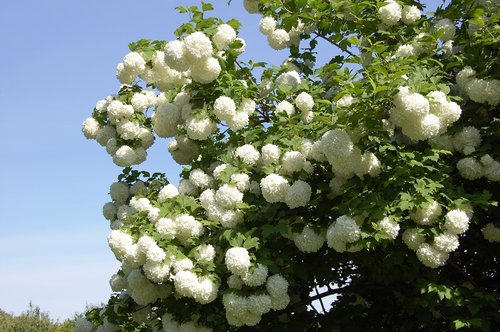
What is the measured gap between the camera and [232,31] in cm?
596

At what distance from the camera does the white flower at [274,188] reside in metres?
5.19

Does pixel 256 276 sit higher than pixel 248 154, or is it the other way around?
pixel 248 154

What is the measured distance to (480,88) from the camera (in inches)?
210

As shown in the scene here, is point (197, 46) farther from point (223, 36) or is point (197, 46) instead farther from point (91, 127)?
point (91, 127)

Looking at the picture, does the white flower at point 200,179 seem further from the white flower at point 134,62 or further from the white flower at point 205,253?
the white flower at point 134,62

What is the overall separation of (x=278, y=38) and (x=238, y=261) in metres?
2.94

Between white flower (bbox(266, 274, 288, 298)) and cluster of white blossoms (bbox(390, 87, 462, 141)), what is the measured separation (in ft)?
4.96

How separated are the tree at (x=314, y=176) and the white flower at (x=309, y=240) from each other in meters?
0.01

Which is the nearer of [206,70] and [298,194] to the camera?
[298,194]

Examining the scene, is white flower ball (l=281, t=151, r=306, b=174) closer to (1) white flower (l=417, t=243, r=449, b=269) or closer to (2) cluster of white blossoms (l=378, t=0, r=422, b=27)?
(1) white flower (l=417, t=243, r=449, b=269)

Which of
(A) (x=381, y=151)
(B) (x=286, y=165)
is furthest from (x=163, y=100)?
(A) (x=381, y=151)

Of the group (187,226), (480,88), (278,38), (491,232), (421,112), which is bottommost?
(491,232)

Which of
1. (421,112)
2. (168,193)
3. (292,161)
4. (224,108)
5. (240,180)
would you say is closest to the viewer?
(421,112)

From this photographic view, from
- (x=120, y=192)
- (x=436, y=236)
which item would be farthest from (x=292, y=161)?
(x=120, y=192)
